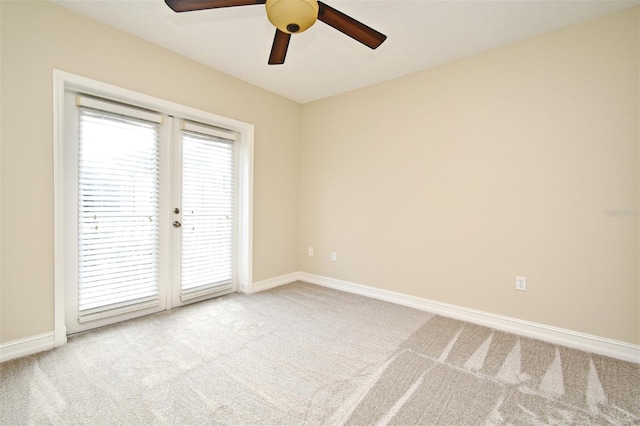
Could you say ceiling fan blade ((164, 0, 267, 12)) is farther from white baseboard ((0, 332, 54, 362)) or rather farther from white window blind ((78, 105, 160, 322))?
white baseboard ((0, 332, 54, 362))

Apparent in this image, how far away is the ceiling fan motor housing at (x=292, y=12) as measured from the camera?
151cm

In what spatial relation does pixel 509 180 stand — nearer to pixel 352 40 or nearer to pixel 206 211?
pixel 352 40

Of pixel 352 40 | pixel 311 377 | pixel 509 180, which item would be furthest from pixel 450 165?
pixel 311 377

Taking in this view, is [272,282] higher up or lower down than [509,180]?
lower down

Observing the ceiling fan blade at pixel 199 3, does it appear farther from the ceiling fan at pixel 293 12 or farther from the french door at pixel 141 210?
the french door at pixel 141 210

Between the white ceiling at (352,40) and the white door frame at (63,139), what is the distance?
548mm

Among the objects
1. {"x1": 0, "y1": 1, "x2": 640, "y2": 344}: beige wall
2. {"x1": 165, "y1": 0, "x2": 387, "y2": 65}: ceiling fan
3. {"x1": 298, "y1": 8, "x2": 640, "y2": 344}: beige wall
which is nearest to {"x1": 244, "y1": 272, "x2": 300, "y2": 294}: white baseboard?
{"x1": 0, "y1": 1, "x2": 640, "y2": 344}: beige wall

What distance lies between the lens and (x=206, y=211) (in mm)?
3350

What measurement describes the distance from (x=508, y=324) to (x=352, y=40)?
2951 millimetres

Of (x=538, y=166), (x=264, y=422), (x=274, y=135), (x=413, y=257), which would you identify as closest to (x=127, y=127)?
(x=274, y=135)

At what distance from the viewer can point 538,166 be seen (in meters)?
2.51

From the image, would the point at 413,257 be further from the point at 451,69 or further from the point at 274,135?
the point at 274,135

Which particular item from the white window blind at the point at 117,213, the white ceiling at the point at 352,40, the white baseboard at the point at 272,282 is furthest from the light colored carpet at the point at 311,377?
the white ceiling at the point at 352,40

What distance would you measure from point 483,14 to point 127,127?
3.17 m
